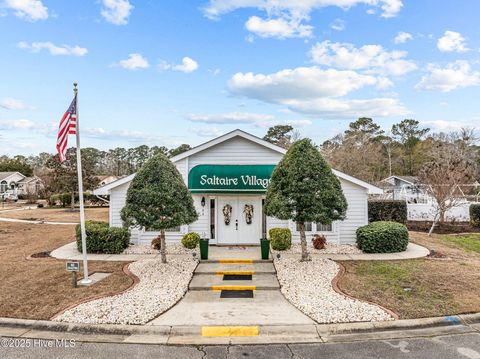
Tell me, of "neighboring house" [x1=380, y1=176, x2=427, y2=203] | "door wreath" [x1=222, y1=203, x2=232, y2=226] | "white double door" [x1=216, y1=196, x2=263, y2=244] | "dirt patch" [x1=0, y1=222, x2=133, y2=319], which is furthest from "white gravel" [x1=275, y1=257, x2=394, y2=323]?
"neighboring house" [x1=380, y1=176, x2=427, y2=203]

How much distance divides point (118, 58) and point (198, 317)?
577 inches

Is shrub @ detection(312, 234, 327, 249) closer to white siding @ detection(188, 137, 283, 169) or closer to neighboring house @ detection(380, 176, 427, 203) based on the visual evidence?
white siding @ detection(188, 137, 283, 169)

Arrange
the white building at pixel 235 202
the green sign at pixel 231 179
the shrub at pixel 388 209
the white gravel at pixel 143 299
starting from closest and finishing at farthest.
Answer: the white gravel at pixel 143 299, the green sign at pixel 231 179, the white building at pixel 235 202, the shrub at pixel 388 209

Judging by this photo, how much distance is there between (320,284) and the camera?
10039mm

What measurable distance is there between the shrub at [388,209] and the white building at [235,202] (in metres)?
6.88

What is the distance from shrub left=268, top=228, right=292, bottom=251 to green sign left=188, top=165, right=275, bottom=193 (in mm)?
1937

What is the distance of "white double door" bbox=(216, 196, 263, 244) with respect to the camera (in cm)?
1544

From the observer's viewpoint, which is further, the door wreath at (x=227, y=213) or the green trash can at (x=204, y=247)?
the door wreath at (x=227, y=213)

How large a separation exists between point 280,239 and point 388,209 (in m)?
10.8

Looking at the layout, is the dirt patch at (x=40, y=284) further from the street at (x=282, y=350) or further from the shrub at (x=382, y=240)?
the shrub at (x=382, y=240)

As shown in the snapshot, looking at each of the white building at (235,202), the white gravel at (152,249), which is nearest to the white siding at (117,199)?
the white building at (235,202)

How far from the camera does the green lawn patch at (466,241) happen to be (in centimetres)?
1579

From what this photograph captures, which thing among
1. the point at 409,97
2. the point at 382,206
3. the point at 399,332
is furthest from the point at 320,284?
the point at 409,97

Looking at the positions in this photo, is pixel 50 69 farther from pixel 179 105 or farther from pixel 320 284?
pixel 320 284
